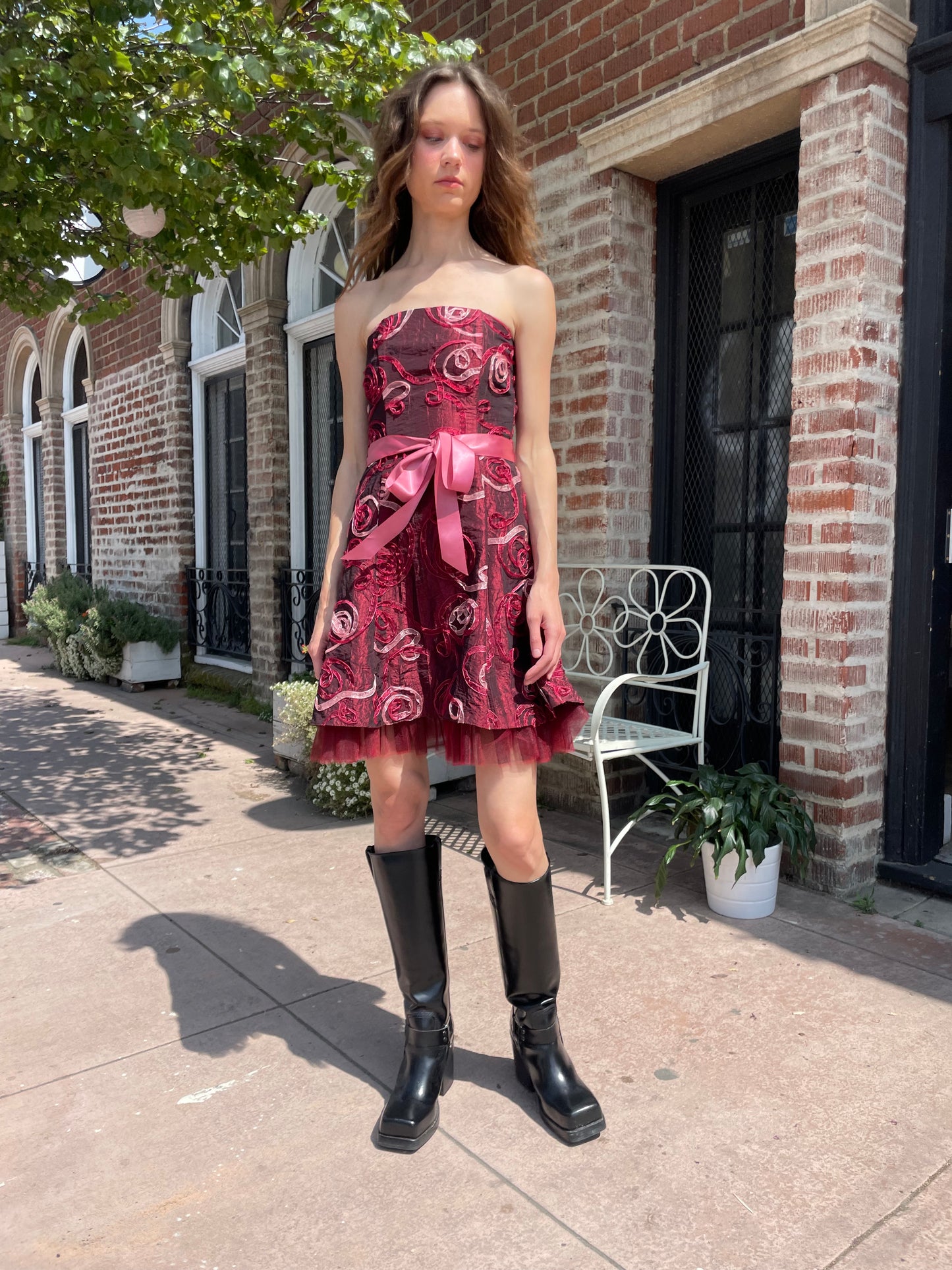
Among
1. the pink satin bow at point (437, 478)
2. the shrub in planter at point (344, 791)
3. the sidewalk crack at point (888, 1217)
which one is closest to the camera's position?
the sidewalk crack at point (888, 1217)

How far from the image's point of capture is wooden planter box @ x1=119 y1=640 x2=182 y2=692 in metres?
7.78

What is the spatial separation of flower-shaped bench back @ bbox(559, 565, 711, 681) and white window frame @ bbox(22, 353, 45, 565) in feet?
33.2

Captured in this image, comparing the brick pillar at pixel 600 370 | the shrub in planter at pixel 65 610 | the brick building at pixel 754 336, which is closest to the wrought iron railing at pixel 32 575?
the shrub in planter at pixel 65 610

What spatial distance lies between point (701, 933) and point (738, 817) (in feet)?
1.22

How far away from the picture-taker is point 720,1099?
2035 mm

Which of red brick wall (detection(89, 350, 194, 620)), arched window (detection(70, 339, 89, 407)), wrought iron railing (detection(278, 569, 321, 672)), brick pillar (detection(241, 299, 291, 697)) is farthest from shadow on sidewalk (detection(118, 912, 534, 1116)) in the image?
arched window (detection(70, 339, 89, 407))

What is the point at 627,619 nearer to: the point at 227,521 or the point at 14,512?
the point at 227,521

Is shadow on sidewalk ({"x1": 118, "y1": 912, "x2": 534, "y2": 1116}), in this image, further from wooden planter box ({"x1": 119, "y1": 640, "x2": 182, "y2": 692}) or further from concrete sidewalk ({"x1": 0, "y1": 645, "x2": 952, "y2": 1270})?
wooden planter box ({"x1": 119, "y1": 640, "x2": 182, "y2": 692})

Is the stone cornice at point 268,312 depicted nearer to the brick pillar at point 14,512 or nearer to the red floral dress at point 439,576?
the red floral dress at point 439,576

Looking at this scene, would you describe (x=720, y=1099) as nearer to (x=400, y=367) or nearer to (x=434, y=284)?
(x=400, y=367)

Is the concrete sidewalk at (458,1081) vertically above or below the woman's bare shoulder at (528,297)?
below

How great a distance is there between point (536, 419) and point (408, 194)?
1.94ft

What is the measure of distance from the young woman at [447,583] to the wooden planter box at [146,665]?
20.6 ft

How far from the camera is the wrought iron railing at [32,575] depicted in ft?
41.1
